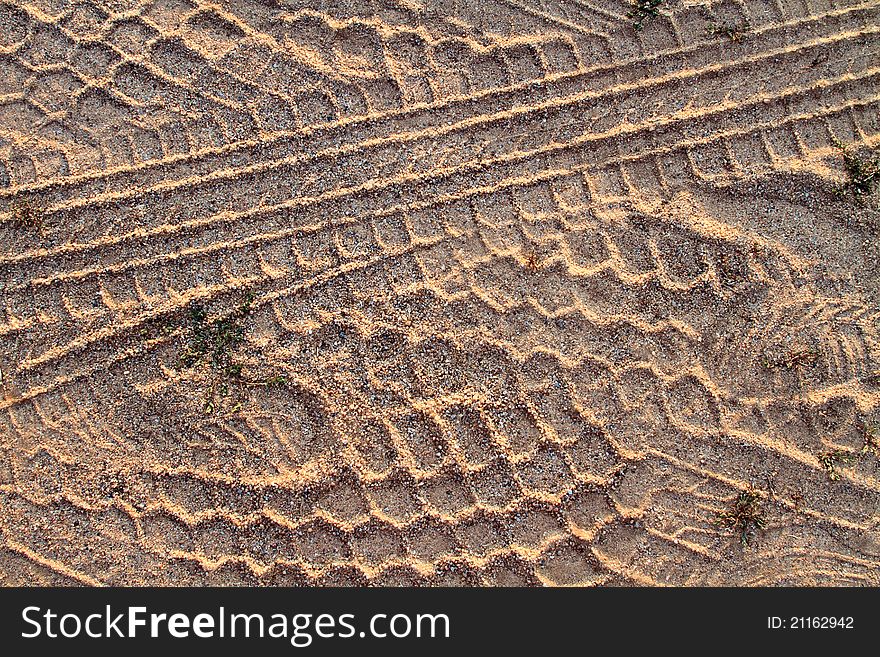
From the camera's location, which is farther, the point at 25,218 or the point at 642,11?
the point at 642,11

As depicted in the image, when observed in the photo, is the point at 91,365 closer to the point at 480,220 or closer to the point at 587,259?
the point at 480,220

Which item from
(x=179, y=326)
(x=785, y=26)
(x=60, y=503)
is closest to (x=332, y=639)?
(x=60, y=503)

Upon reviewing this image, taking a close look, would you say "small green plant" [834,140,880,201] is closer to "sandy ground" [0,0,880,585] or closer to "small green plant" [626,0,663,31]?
"sandy ground" [0,0,880,585]

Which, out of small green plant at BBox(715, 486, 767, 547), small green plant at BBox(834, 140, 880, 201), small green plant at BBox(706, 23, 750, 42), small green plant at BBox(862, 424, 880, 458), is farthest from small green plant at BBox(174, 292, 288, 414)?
small green plant at BBox(834, 140, 880, 201)

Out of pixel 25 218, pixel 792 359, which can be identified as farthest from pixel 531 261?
pixel 25 218

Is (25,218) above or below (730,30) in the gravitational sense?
below

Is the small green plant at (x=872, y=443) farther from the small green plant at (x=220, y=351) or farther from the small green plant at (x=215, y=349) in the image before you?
the small green plant at (x=215, y=349)

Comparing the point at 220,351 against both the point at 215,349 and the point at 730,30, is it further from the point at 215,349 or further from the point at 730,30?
the point at 730,30
